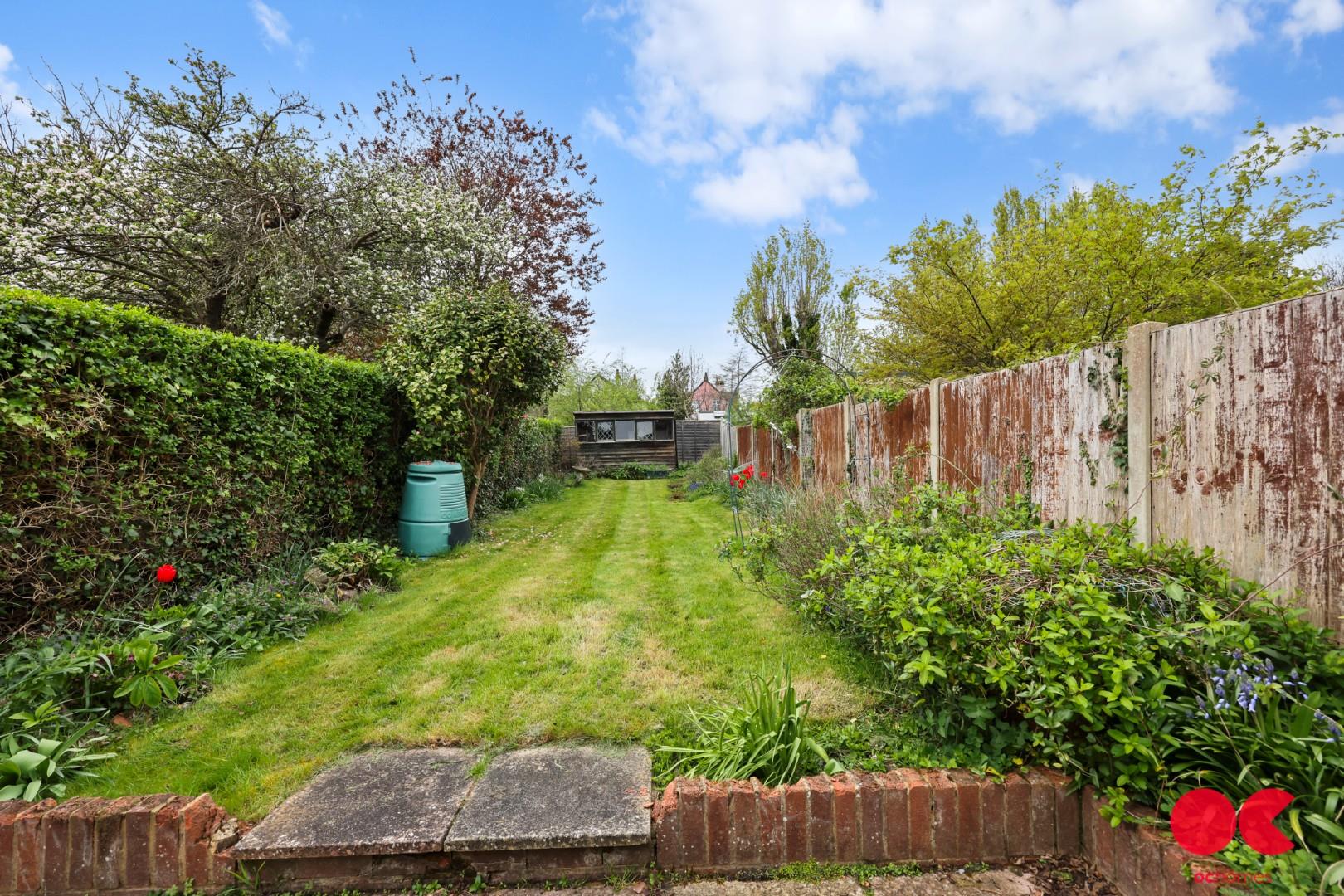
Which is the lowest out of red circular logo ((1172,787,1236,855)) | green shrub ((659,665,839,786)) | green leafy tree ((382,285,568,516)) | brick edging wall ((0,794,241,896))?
brick edging wall ((0,794,241,896))

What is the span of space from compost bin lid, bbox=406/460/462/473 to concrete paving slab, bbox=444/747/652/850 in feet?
14.7

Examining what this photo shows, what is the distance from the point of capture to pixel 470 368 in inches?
260

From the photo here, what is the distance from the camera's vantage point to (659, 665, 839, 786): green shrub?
192 cm

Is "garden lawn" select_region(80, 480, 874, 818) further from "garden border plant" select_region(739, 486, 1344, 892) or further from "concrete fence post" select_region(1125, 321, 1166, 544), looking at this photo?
"concrete fence post" select_region(1125, 321, 1166, 544)

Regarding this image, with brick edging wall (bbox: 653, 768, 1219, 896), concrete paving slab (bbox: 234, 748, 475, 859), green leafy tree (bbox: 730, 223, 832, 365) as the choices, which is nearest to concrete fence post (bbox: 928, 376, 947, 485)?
brick edging wall (bbox: 653, 768, 1219, 896)

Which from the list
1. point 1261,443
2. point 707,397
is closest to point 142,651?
point 1261,443

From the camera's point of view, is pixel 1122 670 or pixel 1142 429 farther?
pixel 1142 429

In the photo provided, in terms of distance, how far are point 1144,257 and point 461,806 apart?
979 centimetres

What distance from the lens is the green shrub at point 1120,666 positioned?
4.69 ft

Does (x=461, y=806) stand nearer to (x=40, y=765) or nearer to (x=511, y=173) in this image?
(x=40, y=765)

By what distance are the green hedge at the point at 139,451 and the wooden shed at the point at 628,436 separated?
45.1 ft

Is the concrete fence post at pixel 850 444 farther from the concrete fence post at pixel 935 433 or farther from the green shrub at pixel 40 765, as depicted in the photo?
the green shrub at pixel 40 765

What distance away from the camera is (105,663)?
103 inches

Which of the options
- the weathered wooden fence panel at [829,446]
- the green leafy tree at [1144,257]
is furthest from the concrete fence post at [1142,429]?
the green leafy tree at [1144,257]
